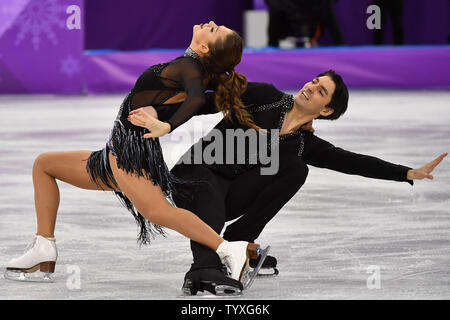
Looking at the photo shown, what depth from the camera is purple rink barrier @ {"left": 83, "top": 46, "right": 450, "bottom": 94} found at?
33.1ft

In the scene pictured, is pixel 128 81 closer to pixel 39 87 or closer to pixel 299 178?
pixel 39 87

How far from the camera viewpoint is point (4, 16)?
9.72 meters

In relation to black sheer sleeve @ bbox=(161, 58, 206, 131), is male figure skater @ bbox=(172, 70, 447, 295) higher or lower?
lower

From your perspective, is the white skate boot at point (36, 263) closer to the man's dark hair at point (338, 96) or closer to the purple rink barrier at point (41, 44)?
the man's dark hair at point (338, 96)

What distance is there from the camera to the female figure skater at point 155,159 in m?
2.85

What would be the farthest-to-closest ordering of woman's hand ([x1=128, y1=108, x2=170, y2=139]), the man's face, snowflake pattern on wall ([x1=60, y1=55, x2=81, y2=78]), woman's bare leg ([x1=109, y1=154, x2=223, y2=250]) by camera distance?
snowflake pattern on wall ([x1=60, y1=55, x2=81, y2=78]) → the man's face → woman's bare leg ([x1=109, y1=154, x2=223, y2=250]) → woman's hand ([x1=128, y1=108, x2=170, y2=139])

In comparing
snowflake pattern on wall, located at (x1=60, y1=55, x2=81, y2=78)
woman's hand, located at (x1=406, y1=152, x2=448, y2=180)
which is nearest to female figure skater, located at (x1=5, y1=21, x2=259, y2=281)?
woman's hand, located at (x1=406, y1=152, x2=448, y2=180)

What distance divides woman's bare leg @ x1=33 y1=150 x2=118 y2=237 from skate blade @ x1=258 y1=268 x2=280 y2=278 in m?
0.57

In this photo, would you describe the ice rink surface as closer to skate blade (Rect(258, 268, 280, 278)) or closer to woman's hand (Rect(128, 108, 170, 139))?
skate blade (Rect(258, 268, 280, 278))

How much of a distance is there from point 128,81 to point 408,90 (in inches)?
119

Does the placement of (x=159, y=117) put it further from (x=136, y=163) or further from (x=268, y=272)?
(x=268, y=272)

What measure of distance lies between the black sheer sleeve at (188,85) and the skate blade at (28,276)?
69cm

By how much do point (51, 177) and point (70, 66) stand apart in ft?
22.9

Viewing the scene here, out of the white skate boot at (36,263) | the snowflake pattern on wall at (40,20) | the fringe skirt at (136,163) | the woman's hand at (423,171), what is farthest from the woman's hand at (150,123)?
the snowflake pattern on wall at (40,20)
